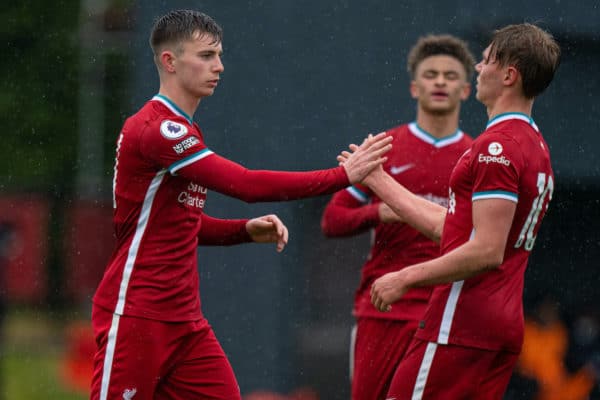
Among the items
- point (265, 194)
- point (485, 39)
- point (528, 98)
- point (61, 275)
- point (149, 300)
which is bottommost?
point (61, 275)

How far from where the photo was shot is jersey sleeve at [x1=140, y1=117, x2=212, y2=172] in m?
4.97

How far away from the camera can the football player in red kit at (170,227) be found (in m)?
4.99

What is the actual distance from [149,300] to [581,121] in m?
4.33

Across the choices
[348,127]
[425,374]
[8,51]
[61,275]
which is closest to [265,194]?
[425,374]

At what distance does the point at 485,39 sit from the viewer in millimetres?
8383

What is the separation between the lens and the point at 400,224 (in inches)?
252

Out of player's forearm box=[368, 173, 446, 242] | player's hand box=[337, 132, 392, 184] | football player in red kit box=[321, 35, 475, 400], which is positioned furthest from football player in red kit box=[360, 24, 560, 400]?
football player in red kit box=[321, 35, 475, 400]

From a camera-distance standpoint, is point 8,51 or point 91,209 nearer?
A: point 91,209

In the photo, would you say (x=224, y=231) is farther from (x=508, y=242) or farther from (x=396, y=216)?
(x=508, y=242)

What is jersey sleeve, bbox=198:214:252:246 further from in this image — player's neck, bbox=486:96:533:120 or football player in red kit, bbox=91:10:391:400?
player's neck, bbox=486:96:533:120

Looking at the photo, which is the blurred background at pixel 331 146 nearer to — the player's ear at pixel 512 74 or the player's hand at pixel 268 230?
the player's hand at pixel 268 230

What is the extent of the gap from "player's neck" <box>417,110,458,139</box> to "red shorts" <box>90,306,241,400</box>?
80.6 inches

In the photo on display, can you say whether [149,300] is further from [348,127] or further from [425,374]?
[348,127]

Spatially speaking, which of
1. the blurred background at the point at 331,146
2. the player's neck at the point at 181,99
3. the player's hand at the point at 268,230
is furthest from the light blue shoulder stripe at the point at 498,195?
the blurred background at the point at 331,146
